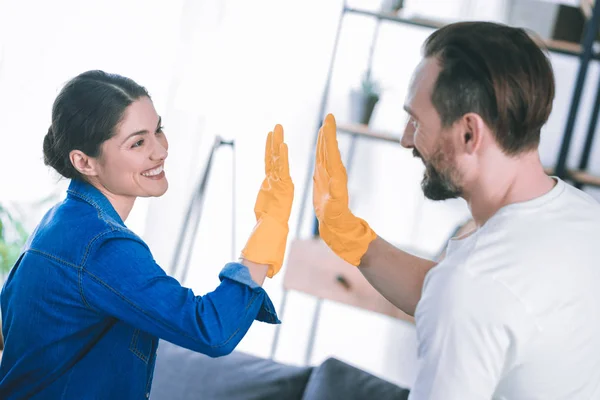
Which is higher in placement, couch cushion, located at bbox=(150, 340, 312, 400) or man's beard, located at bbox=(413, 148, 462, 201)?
man's beard, located at bbox=(413, 148, 462, 201)

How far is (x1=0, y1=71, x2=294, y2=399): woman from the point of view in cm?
121

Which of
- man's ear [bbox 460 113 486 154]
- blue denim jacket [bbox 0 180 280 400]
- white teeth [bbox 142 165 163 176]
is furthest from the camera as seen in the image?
white teeth [bbox 142 165 163 176]

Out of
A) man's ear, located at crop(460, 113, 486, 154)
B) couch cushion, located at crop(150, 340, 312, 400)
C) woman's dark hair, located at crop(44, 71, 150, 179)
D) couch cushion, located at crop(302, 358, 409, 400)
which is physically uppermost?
man's ear, located at crop(460, 113, 486, 154)

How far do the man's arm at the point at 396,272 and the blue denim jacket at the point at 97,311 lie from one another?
13.4 inches

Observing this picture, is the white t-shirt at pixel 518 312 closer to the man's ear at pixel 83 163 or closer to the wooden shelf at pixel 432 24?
the man's ear at pixel 83 163

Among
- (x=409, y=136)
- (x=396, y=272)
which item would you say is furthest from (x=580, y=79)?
(x=409, y=136)

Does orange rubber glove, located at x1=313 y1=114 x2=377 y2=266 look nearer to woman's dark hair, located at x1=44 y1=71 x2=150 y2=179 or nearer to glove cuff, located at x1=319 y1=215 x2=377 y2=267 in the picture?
glove cuff, located at x1=319 y1=215 x2=377 y2=267

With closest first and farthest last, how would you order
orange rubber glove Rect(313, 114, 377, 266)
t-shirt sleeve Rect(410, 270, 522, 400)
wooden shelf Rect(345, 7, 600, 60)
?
t-shirt sleeve Rect(410, 270, 522, 400) → orange rubber glove Rect(313, 114, 377, 266) → wooden shelf Rect(345, 7, 600, 60)

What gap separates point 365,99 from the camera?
8.85 ft

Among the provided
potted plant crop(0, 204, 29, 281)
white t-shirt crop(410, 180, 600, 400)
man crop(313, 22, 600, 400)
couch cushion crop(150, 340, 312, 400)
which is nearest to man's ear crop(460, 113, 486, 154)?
man crop(313, 22, 600, 400)

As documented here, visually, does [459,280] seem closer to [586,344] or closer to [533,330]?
[533,330]

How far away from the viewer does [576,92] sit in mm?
2553

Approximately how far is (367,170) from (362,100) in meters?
0.45

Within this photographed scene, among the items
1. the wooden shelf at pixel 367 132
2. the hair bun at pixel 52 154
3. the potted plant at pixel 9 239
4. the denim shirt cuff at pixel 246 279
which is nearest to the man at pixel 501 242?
the denim shirt cuff at pixel 246 279
